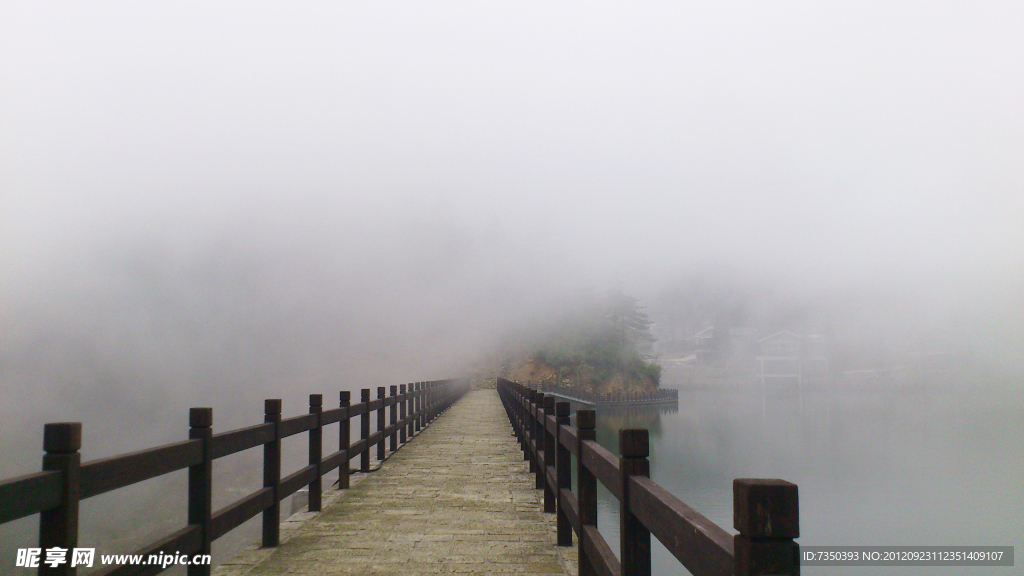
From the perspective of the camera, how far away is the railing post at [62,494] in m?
2.70

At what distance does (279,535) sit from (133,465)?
2.51 metres

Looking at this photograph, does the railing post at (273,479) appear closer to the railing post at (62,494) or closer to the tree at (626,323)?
the railing post at (62,494)

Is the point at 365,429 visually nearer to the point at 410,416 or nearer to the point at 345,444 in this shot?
the point at 345,444

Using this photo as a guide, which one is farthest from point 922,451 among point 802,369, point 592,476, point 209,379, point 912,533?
point 209,379

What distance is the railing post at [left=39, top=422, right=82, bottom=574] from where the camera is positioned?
2.70 metres

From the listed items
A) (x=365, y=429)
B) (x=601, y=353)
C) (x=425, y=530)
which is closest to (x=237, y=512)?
(x=425, y=530)

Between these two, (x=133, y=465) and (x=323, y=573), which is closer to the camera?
(x=133, y=465)

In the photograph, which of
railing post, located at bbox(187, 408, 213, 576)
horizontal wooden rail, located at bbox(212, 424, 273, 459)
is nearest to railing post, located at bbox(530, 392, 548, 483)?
horizontal wooden rail, located at bbox(212, 424, 273, 459)

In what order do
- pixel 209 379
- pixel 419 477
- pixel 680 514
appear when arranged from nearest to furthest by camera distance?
pixel 680 514, pixel 419 477, pixel 209 379

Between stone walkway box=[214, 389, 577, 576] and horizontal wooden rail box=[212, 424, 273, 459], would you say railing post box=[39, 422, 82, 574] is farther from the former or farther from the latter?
stone walkway box=[214, 389, 577, 576]

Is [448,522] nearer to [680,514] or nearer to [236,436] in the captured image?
[236,436]

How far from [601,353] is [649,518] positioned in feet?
240

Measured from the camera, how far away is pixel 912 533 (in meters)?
26.4

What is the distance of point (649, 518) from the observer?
7.86ft
